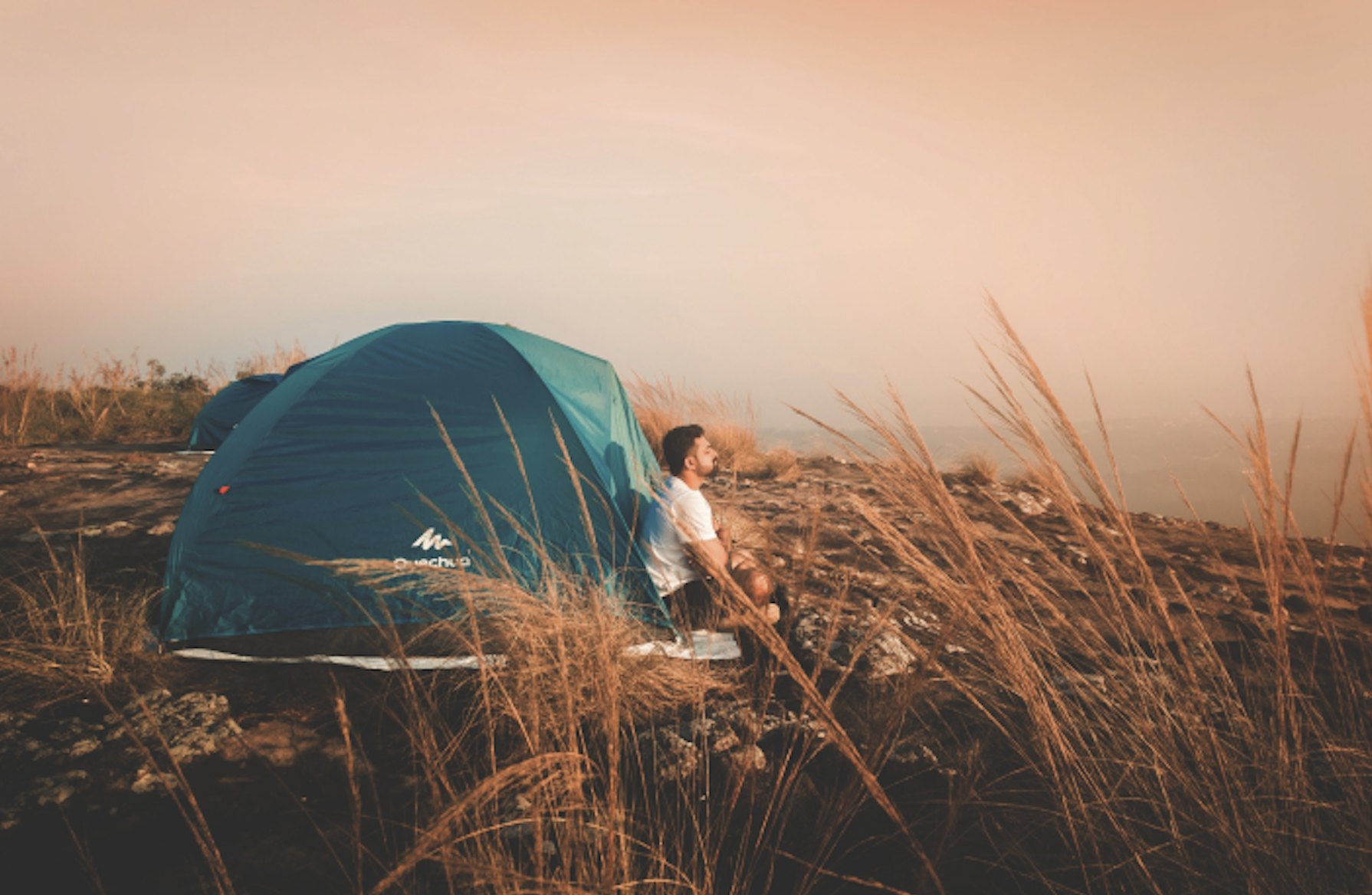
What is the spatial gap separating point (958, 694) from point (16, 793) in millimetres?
3495

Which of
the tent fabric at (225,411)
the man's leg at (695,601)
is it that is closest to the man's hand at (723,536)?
the man's leg at (695,601)

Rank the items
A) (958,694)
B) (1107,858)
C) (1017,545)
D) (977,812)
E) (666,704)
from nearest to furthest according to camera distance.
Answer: (1107,858) < (977,812) < (666,704) < (958,694) < (1017,545)

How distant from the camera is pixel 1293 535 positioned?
4.09 ft

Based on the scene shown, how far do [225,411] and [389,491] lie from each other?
6.63 m

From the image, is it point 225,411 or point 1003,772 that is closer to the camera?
point 1003,772

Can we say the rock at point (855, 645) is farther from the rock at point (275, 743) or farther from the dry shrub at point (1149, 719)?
the rock at point (275, 743)

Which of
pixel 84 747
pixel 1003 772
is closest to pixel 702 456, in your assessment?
pixel 1003 772

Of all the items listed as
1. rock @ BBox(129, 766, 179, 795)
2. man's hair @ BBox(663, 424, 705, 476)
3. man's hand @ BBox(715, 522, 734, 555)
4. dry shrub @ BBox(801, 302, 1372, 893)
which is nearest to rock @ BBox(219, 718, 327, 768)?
rock @ BBox(129, 766, 179, 795)

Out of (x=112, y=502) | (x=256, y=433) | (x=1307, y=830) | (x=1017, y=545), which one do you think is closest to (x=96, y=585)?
(x=256, y=433)

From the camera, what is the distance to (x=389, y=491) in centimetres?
314

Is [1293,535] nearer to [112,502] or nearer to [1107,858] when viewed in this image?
[1107,858]

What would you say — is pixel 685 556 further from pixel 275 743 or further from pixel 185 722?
pixel 185 722

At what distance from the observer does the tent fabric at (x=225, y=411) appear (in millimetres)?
7914

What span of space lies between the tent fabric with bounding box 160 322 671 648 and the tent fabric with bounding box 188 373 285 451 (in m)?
5.51
